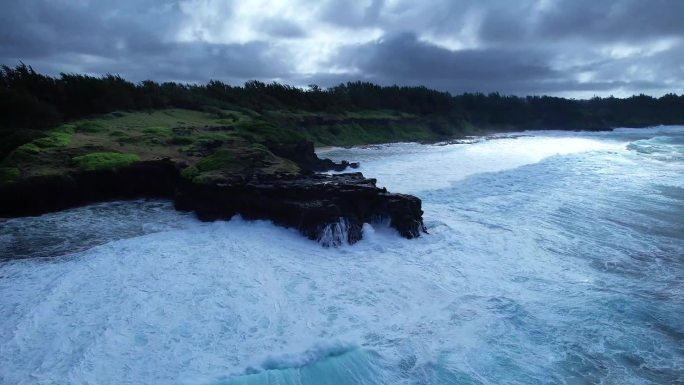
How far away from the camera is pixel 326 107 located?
173ft

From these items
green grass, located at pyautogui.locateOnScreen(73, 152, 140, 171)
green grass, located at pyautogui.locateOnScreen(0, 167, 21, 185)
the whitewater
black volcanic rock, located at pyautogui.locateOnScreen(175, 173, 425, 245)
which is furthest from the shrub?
black volcanic rock, located at pyautogui.locateOnScreen(175, 173, 425, 245)

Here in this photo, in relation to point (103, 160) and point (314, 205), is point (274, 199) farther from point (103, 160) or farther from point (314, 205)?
point (103, 160)

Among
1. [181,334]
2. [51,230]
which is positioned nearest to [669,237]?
[181,334]

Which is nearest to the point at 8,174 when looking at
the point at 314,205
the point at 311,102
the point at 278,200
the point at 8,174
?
the point at 8,174

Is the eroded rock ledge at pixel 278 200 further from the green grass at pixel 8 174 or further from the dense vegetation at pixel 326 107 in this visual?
the dense vegetation at pixel 326 107

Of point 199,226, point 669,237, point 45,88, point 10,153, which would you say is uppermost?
point 45,88

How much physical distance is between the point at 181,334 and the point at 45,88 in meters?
24.6

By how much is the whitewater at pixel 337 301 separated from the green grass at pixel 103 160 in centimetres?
160

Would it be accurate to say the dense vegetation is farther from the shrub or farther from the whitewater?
the whitewater

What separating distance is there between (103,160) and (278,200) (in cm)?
690

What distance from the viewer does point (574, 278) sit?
9906 millimetres

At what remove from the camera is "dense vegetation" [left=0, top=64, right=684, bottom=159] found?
23375 millimetres

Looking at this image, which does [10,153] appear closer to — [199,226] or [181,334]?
[199,226]

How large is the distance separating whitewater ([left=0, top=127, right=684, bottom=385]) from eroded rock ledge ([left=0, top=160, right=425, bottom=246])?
1.50 feet
